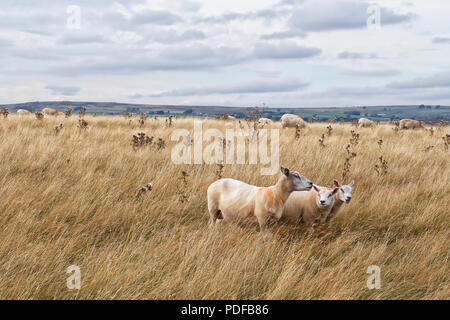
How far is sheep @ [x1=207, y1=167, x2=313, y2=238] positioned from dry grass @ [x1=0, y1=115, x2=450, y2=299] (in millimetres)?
218

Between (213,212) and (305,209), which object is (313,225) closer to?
(305,209)

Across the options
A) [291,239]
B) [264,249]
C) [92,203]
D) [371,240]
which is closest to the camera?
[264,249]

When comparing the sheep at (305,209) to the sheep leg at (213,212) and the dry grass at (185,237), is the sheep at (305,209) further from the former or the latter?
the sheep leg at (213,212)

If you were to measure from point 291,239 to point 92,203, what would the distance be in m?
3.20

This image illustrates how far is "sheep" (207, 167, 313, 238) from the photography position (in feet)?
17.9

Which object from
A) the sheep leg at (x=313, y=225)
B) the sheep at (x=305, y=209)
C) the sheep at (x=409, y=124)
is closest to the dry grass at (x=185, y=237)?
the sheep leg at (x=313, y=225)

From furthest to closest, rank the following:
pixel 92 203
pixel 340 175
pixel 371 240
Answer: pixel 340 175 < pixel 92 203 < pixel 371 240

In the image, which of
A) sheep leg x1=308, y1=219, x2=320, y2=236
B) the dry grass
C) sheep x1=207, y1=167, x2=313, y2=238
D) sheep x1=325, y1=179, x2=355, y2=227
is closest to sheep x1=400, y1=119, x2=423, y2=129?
the dry grass

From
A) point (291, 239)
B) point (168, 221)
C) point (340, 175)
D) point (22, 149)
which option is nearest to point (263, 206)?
point (291, 239)

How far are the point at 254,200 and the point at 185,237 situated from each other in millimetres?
1079

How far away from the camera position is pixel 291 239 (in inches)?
211

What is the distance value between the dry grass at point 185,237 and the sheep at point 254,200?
0.72ft
